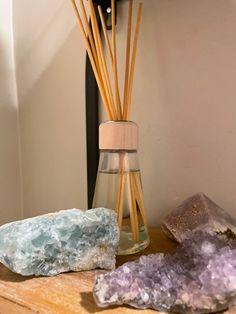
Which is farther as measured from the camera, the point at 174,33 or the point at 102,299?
the point at 174,33

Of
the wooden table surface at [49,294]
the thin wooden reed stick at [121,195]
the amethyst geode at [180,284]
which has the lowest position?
the wooden table surface at [49,294]

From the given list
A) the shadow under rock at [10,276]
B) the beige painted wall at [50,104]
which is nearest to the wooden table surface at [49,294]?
the shadow under rock at [10,276]

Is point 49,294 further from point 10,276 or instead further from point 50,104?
point 50,104

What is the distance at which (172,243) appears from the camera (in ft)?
1.40

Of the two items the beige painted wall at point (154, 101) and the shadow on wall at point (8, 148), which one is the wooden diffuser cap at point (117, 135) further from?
the shadow on wall at point (8, 148)

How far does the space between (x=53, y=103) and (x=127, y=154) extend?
26 centimetres

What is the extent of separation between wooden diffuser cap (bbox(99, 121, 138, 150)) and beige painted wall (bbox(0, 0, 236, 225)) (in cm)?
12

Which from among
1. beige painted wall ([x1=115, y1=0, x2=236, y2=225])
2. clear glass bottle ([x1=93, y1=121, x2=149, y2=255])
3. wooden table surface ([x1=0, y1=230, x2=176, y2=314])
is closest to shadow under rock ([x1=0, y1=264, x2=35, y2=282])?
wooden table surface ([x1=0, y1=230, x2=176, y2=314])

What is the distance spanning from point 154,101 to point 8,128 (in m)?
0.28

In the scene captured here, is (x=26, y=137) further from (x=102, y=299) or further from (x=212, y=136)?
(x=102, y=299)

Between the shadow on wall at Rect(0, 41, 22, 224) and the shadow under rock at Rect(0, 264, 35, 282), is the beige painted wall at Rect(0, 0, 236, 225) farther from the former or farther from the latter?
the shadow under rock at Rect(0, 264, 35, 282)

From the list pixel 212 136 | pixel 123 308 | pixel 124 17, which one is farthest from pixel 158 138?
pixel 123 308

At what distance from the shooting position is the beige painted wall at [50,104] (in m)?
0.59

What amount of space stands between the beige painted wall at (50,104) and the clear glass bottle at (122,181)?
0.60ft
